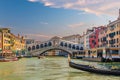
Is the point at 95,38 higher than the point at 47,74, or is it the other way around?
the point at 95,38

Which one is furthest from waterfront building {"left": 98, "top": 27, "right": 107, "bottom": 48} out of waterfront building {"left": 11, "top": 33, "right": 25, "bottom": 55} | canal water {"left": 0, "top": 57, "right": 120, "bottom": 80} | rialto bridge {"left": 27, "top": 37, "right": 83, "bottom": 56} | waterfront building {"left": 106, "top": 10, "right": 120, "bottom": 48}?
rialto bridge {"left": 27, "top": 37, "right": 83, "bottom": 56}

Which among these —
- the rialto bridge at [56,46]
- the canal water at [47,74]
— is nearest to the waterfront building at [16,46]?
the rialto bridge at [56,46]

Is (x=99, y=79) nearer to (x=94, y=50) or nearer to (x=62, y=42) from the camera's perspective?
(x=94, y=50)

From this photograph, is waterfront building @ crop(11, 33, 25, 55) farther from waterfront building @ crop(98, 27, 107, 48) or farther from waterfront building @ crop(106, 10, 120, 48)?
waterfront building @ crop(106, 10, 120, 48)

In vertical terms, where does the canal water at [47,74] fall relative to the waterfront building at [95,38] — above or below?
below

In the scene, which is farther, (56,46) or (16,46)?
(56,46)

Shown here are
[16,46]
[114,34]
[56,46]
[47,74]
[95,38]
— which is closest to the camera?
[47,74]

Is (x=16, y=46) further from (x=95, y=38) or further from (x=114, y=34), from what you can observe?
(x=114, y=34)

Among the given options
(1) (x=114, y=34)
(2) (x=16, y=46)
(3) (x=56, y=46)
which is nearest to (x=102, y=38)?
(1) (x=114, y=34)

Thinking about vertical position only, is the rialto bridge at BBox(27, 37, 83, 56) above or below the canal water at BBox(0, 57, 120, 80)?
above

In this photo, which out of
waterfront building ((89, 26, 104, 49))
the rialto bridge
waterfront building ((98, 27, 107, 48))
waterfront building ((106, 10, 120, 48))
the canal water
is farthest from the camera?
the rialto bridge

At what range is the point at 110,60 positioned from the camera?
37.8 metres

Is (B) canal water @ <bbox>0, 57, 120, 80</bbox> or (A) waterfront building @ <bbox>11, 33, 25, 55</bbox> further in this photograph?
(A) waterfront building @ <bbox>11, 33, 25, 55</bbox>

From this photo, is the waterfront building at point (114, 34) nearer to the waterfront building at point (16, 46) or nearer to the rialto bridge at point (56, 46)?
the waterfront building at point (16, 46)
